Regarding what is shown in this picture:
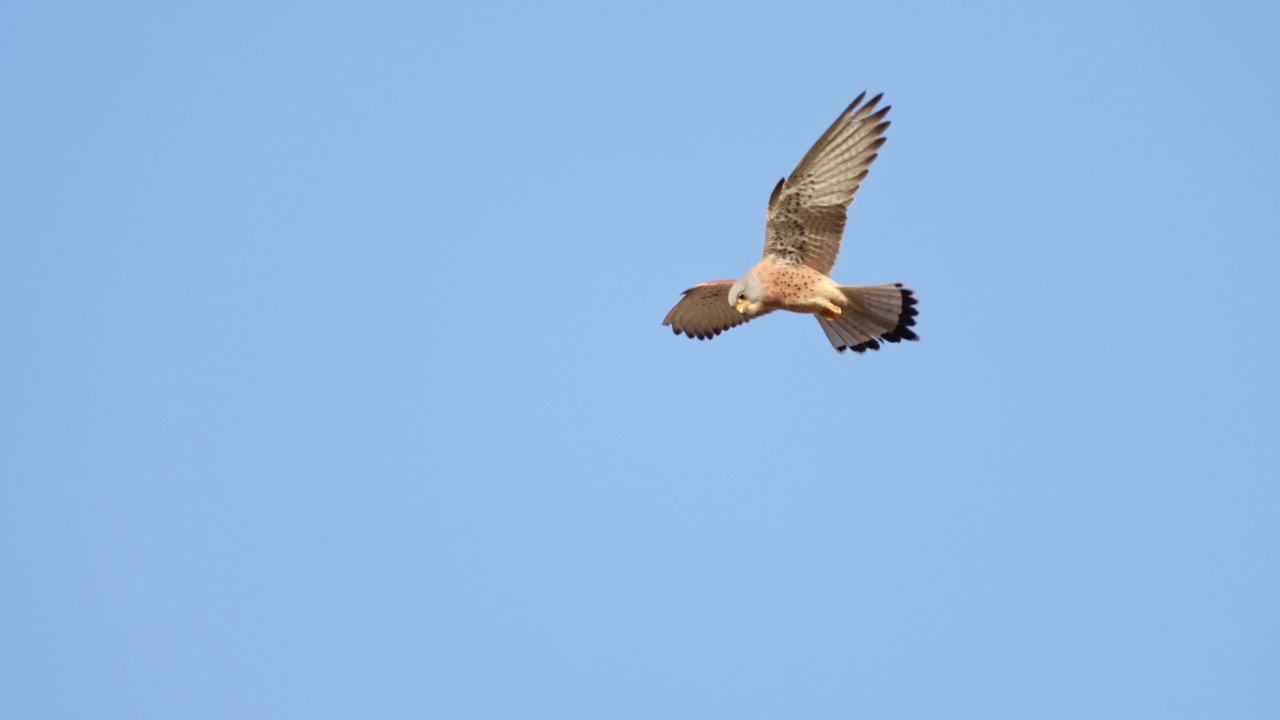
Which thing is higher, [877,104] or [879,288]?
[877,104]

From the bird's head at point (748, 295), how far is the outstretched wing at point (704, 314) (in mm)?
1049

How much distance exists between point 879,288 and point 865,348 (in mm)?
494

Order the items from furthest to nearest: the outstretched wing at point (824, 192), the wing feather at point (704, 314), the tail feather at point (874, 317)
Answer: the wing feather at point (704, 314)
the tail feather at point (874, 317)
the outstretched wing at point (824, 192)

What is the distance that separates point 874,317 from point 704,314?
220 cm

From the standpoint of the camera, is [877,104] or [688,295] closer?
[877,104]

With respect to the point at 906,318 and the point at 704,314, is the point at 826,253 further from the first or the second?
the point at 704,314

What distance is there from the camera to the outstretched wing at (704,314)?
12219mm

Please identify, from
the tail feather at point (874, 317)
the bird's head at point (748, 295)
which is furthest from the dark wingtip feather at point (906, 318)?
the bird's head at point (748, 295)

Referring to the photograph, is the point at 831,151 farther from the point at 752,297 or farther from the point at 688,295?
the point at 688,295

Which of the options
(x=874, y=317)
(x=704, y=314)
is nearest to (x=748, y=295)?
(x=874, y=317)

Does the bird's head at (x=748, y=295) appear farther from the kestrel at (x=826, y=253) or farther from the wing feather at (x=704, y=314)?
the wing feather at (x=704, y=314)

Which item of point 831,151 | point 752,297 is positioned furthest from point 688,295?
point 831,151

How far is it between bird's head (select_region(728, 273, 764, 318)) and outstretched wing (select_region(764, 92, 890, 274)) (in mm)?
249

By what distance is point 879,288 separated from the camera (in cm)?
1063
